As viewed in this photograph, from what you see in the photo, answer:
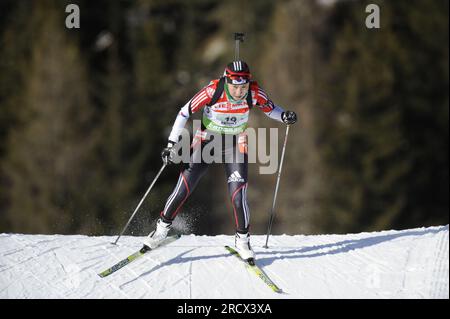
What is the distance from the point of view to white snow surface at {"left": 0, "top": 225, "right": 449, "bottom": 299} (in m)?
6.72

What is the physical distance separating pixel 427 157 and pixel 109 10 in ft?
76.9

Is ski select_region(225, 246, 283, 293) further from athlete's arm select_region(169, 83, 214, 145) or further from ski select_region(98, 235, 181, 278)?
athlete's arm select_region(169, 83, 214, 145)

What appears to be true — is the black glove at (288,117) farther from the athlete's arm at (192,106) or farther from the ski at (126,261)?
the ski at (126,261)

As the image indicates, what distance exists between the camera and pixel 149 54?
36344mm

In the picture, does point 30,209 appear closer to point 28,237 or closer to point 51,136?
point 51,136

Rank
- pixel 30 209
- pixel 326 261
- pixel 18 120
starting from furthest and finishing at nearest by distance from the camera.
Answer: pixel 18 120
pixel 30 209
pixel 326 261

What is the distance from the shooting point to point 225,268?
24.6ft

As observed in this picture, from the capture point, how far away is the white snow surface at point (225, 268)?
265 inches

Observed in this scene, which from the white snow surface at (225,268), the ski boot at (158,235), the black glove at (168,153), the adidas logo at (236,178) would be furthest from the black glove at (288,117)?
the ski boot at (158,235)

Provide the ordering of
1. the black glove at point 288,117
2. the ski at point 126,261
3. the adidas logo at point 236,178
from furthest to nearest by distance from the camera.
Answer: the black glove at point 288,117
the adidas logo at point 236,178
the ski at point 126,261

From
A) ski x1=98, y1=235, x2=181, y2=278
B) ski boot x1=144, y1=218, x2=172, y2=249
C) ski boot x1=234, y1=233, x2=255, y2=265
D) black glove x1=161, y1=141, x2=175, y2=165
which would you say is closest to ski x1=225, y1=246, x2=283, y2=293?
ski boot x1=234, y1=233, x2=255, y2=265

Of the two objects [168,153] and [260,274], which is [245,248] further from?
[168,153]

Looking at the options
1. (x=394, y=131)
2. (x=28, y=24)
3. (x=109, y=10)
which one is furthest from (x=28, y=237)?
(x=109, y=10)
